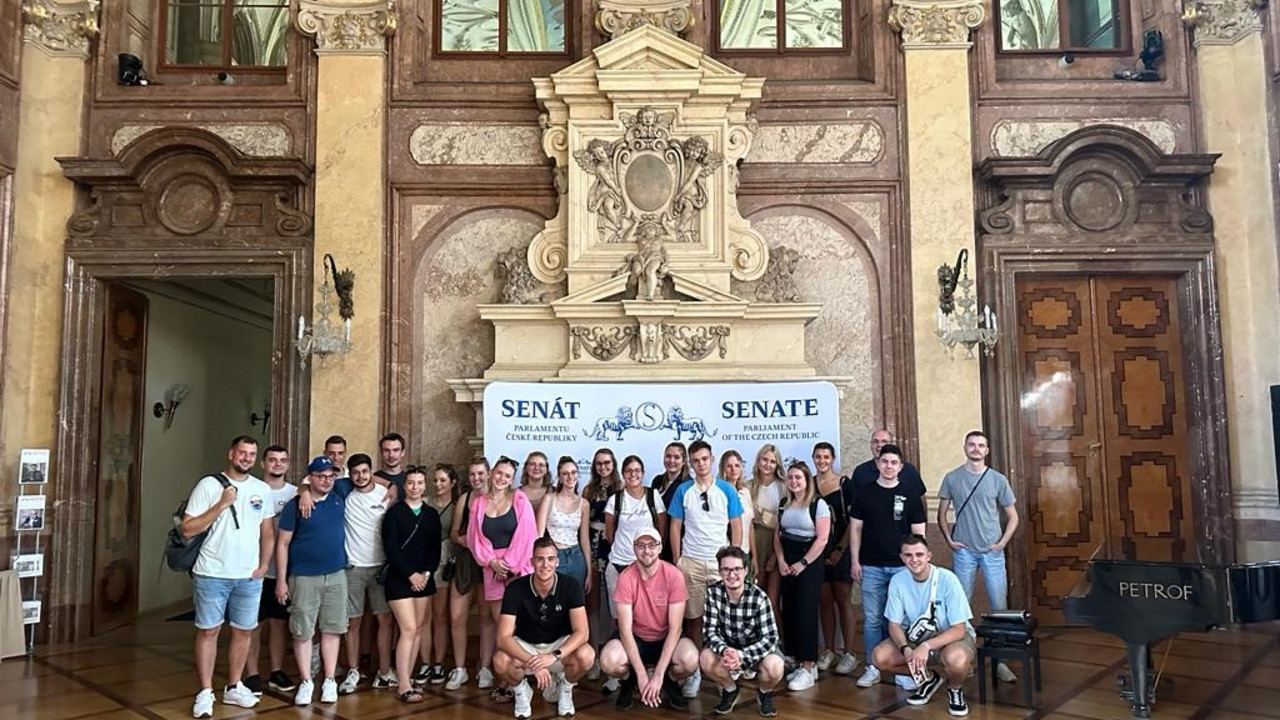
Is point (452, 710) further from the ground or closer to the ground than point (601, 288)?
closer to the ground

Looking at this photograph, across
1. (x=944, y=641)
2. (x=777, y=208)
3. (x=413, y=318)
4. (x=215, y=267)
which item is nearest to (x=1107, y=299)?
(x=777, y=208)

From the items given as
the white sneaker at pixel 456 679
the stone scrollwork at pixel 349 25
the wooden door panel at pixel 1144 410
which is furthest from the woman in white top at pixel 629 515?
the stone scrollwork at pixel 349 25

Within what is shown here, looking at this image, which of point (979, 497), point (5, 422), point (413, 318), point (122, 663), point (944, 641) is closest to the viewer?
point (944, 641)

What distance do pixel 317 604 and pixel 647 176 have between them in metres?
3.93

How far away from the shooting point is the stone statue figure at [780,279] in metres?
6.78

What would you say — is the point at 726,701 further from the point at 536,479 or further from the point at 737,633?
the point at 536,479

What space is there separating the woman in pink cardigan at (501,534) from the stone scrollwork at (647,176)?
8.83ft

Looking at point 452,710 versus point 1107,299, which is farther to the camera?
point 1107,299

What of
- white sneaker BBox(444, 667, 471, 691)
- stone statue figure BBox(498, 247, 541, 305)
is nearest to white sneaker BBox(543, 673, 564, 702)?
white sneaker BBox(444, 667, 471, 691)

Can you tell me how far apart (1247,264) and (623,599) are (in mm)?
5563

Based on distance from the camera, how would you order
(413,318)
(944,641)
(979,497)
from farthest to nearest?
(413,318) < (979,497) < (944,641)

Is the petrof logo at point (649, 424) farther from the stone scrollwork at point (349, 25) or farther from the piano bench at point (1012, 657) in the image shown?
the stone scrollwork at point (349, 25)

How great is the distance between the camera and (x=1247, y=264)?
672cm

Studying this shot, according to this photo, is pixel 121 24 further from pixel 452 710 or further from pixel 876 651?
pixel 876 651
